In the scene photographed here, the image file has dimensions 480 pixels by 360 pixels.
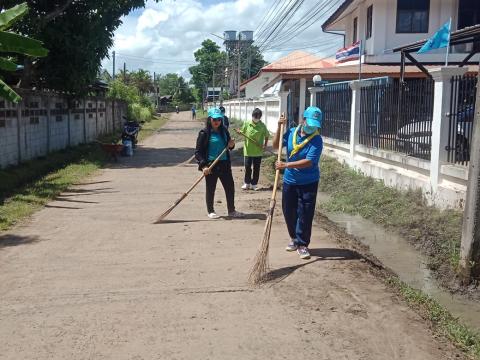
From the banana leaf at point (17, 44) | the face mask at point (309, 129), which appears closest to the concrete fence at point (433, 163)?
the face mask at point (309, 129)

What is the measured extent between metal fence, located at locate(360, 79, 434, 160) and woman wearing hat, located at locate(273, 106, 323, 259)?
11.6 feet

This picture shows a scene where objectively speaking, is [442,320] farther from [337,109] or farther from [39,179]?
[39,179]

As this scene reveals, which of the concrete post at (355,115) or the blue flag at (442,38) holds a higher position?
the blue flag at (442,38)

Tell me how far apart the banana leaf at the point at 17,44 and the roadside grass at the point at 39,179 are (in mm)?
2475

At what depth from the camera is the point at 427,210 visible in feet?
25.6

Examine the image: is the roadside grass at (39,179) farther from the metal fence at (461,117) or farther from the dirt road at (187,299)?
the metal fence at (461,117)

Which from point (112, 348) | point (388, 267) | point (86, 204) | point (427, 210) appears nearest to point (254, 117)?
point (86, 204)

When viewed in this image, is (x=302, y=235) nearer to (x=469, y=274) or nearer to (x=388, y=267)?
(x=388, y=267)

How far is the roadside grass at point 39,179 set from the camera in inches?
355

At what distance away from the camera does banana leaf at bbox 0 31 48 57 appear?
7.61 metres

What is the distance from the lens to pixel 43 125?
1662 cm

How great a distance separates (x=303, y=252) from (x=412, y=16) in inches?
729

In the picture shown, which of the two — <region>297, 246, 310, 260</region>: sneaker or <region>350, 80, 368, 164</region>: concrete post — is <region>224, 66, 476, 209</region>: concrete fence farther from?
<region>297, 246, 310, 260</region>: sneaker

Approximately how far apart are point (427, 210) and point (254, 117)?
431cm
